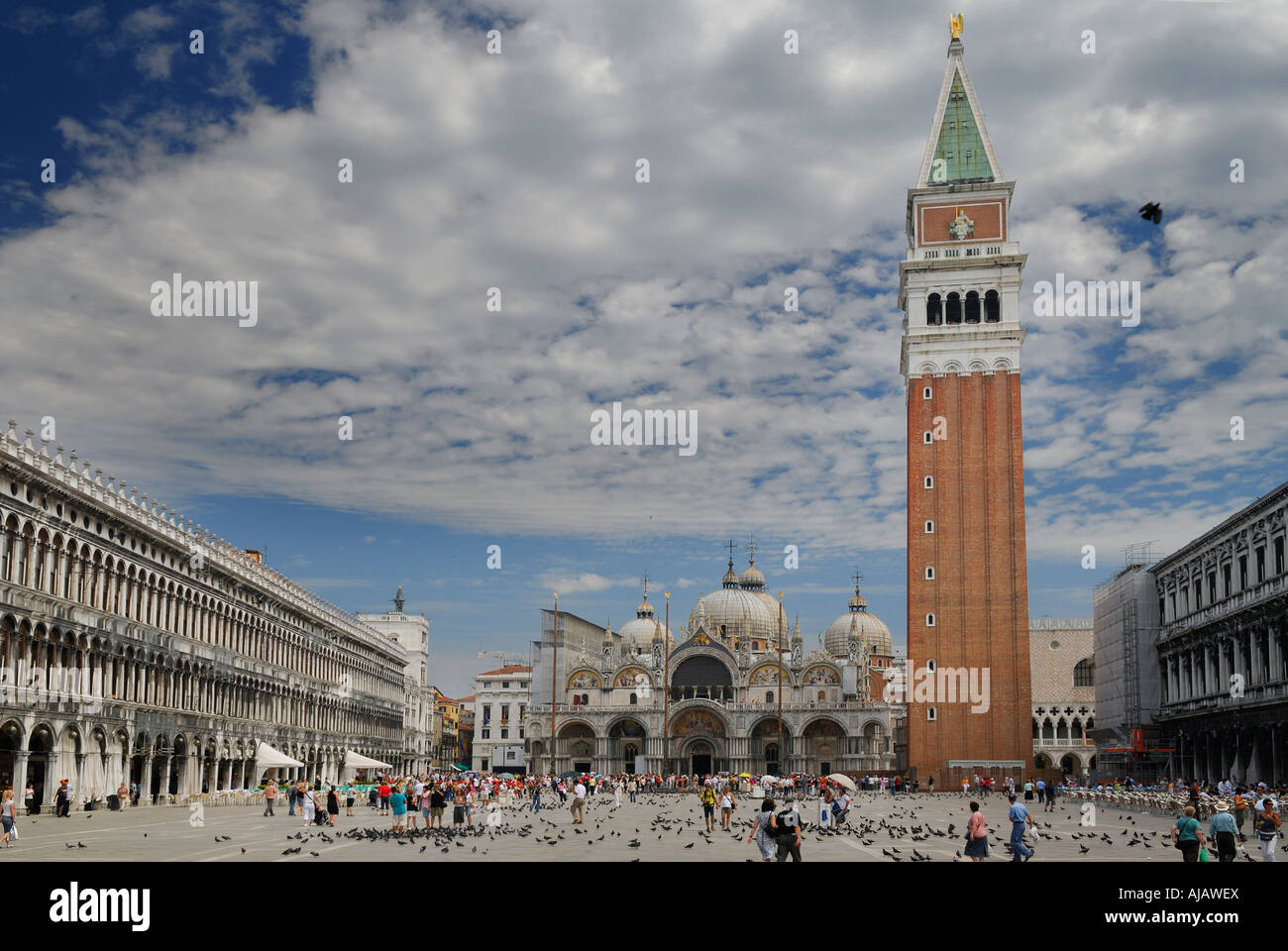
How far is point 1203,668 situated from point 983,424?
21.0 m

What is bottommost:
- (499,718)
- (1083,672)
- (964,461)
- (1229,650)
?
(499,718)

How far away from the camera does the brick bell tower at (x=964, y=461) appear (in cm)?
7125

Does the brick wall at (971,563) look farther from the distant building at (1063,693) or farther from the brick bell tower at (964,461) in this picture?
the distant building at (1063,693)

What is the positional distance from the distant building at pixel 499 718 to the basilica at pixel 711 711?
1764cm

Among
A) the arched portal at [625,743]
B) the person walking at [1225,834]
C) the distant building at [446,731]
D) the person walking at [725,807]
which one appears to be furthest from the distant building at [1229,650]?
the distant building at [446,731]

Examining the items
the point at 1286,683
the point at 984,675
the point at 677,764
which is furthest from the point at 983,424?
the point at 677,764

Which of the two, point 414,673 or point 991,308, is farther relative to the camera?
point 414,673

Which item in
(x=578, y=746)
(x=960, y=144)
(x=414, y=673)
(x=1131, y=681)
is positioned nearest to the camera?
(x=1131, y=681)

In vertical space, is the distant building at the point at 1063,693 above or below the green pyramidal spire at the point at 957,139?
below

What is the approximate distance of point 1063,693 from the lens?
3962 inches

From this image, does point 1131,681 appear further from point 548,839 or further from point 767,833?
point 767,833

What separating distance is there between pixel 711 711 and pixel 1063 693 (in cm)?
2809

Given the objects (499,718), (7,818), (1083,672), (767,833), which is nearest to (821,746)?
(1083,672)

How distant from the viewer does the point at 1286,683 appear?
45.4 meters
